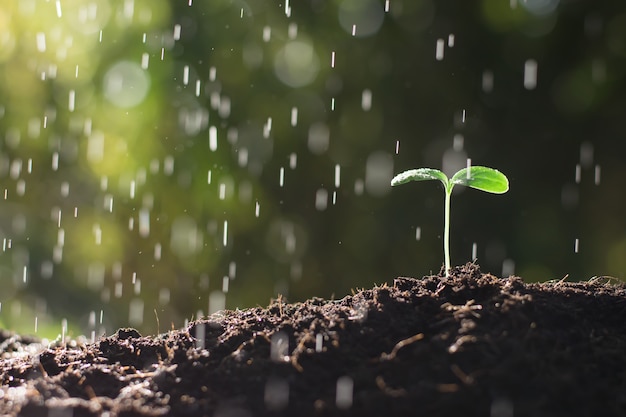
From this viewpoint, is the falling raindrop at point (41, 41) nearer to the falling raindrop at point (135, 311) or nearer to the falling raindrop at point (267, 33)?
the falling raindrop at point (267, 33)

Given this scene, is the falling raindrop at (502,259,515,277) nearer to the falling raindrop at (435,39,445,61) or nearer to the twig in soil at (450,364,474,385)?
the falling raindrop at (435,39,445,61)

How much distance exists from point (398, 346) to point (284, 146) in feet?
17.5

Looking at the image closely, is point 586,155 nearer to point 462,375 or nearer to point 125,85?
point 462,375

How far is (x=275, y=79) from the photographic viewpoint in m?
6.57

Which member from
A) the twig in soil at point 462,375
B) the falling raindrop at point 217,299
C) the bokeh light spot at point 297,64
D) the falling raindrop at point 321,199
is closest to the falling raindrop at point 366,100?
the bokeh light spot at point 297,64

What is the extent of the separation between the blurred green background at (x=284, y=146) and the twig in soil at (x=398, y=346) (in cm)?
358

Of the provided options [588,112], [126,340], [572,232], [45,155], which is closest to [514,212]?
[572,232]

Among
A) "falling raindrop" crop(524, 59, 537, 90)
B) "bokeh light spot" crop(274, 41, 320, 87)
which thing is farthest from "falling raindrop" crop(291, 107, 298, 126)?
"falling raindrop" crop(524, 59, 537, 90)

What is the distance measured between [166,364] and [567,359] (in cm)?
88

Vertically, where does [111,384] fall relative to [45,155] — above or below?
below

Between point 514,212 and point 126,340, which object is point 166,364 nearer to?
point 126,340

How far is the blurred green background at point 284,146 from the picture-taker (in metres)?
5.24

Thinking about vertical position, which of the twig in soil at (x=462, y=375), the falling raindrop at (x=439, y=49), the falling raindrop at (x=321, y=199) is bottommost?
the twig in soil at (x=462, y=375)

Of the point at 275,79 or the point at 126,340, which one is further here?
the point at 275,79
